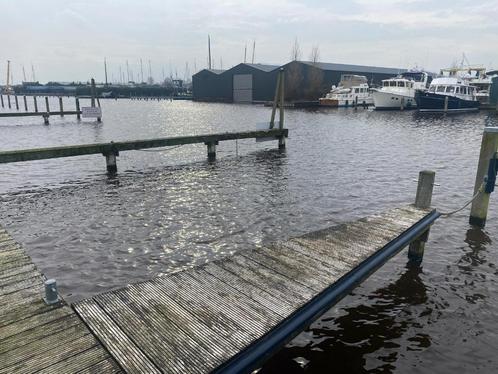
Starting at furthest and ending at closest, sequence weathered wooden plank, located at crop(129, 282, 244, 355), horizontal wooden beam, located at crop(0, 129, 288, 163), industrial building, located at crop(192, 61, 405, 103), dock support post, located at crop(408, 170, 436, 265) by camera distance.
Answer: industrial building, located at crop(192, 61, 405, 103) → horizontal wooden beam, located at crop(0, 129, 288, 163) → dock support post, located at crop(408, 170, 436, 265) → weathered wooden plank, located at crop(129, 282, 244, 355)

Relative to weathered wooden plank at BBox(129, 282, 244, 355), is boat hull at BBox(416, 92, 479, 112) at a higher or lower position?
higher

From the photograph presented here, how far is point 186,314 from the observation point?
4.59m

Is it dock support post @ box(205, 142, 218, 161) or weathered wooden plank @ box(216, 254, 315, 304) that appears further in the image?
dock support post @ box(205, 142, 218, 161)

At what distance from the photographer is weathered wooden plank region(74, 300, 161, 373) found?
143 inches

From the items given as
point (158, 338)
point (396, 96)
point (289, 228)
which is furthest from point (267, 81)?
point (158, 338)

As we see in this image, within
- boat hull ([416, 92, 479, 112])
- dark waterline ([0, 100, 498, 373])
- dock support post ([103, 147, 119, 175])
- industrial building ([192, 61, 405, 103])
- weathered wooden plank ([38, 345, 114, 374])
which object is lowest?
dark waterline ([0, 100, 498, 373])

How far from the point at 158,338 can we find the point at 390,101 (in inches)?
2560

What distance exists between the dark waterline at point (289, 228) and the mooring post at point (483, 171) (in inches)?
15.3

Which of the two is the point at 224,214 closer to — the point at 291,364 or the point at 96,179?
the point at 291,364

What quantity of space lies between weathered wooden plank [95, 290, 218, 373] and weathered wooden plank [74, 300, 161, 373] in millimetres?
60

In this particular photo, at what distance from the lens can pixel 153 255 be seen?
9.16 meters

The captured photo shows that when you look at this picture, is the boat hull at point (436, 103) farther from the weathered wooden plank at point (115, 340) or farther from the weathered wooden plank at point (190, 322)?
the weathered wooden plank at point (115, 340)

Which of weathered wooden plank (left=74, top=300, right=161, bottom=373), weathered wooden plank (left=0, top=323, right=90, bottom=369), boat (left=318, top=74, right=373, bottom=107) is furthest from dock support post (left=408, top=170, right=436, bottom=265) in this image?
boat (left=318, top=74, right=373, bottom=107)

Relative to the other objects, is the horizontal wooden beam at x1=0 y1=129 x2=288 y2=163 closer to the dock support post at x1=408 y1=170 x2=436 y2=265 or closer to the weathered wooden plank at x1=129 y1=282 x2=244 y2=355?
the weathered wooden plank at x1=129 y1=282 x2=244 y2=355
